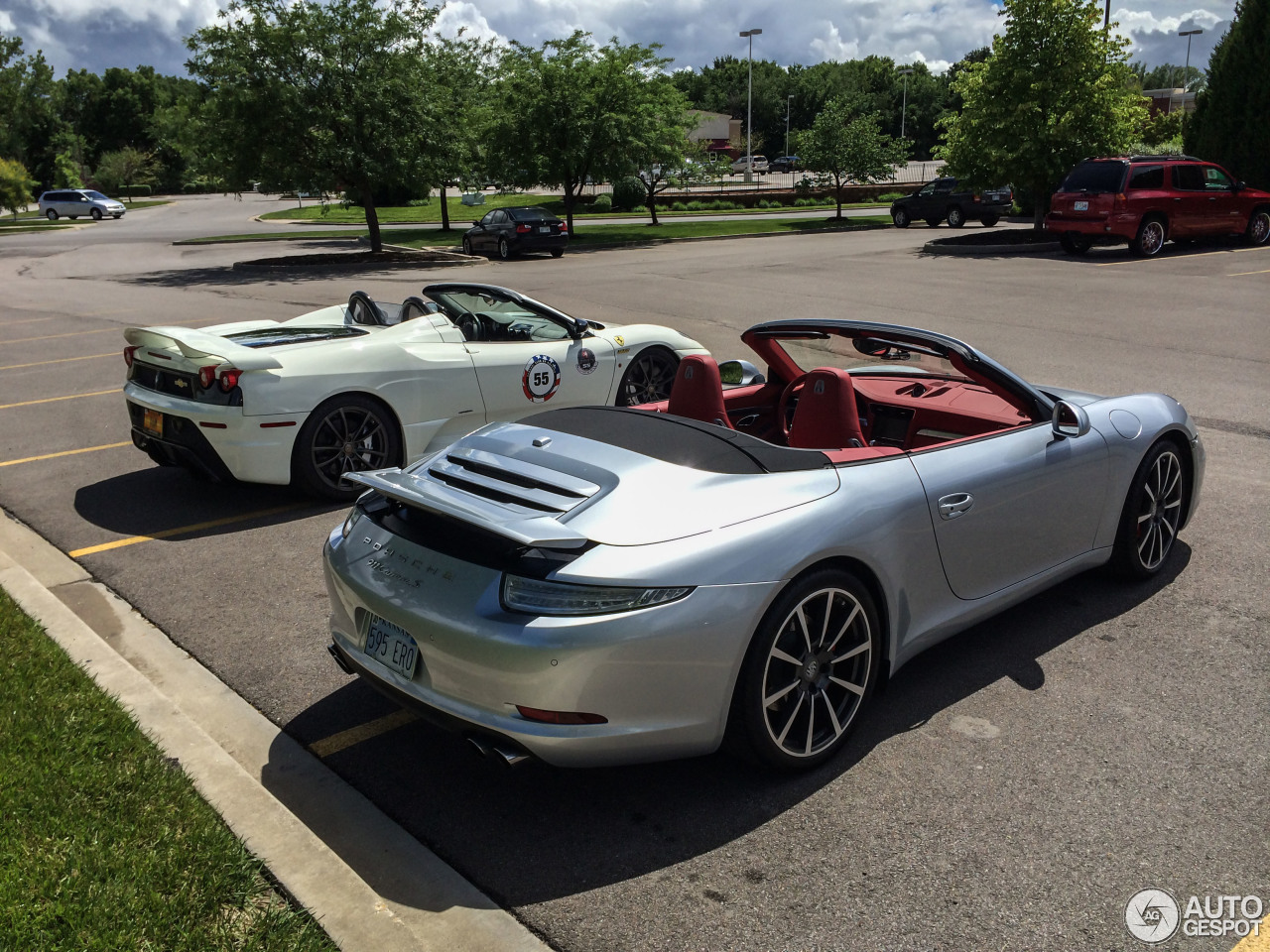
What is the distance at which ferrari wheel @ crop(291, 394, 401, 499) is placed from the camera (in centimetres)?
671

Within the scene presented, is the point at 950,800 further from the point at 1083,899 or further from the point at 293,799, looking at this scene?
the point at 293,799

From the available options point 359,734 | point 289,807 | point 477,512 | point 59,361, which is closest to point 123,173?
point 59,361

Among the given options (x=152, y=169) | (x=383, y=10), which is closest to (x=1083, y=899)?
(x=383, y=10)

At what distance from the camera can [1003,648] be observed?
459 centimetres

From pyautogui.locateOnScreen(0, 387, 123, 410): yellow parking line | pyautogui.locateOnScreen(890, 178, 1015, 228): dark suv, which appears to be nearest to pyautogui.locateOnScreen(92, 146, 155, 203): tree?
pyautogui.locateOnScreen(890, 178, 1015, 228): dark suv

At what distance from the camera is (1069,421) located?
14.7 feet

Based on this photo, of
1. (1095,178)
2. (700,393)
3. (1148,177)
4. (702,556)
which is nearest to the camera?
(702,556)

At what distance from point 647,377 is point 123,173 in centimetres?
9687

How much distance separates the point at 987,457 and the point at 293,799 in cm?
292

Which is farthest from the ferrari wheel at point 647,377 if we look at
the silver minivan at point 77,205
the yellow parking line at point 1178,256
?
the silver minivan at point 77,205

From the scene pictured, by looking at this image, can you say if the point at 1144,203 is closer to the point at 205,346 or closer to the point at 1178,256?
the point at 1178,256

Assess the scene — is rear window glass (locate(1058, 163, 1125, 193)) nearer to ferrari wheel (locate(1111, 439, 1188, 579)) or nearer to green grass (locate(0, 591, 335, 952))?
ferrari wheel (locate(1111, 439, 1188, 579))

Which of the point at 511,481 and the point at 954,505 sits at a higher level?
the point at 511,481

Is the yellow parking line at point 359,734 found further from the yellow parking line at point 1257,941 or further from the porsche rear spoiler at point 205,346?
the porsche rear spoiler at point 205,346
